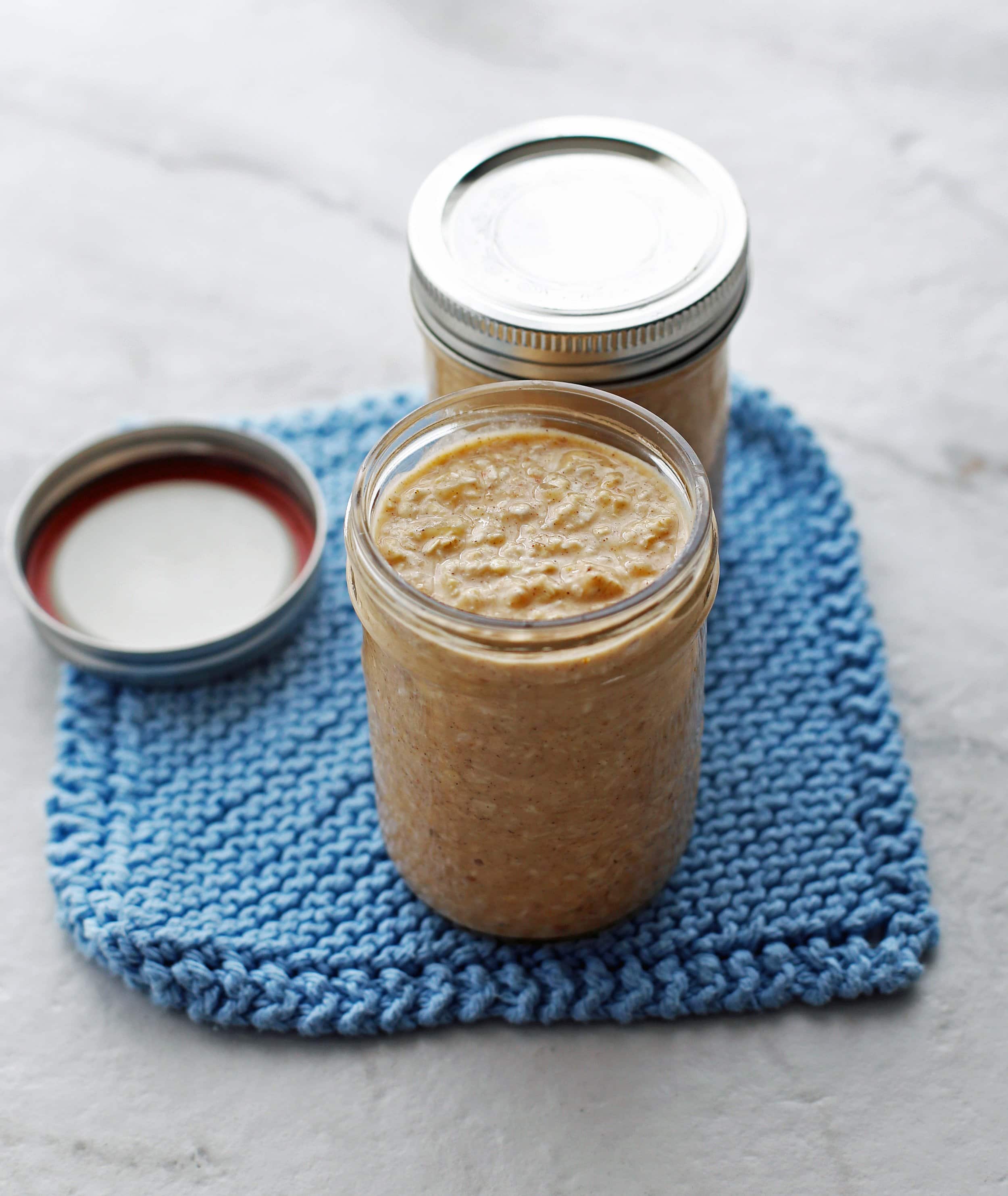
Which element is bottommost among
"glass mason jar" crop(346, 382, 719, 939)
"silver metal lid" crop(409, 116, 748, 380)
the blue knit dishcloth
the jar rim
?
the blue knit dishcloth

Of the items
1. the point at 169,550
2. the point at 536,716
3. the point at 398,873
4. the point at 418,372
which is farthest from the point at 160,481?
the point at 536,716

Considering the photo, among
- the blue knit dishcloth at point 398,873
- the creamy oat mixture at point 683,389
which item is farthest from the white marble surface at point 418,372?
the creamy oat mixture at point 683,389

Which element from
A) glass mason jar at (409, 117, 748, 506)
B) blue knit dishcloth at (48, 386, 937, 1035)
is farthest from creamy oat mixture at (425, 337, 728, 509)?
blue knit dishcloth at (48, 386, 937, 1035)

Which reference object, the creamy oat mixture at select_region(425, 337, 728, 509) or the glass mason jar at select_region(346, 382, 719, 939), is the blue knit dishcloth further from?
the creamy oat mixture at select_region(425, 337, 728, 509)

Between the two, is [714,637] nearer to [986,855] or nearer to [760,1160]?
[986,855]

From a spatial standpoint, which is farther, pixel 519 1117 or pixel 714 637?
pixel 714 637

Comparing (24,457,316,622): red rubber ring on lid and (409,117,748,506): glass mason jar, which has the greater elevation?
(409,117,748,506): glass mason jar

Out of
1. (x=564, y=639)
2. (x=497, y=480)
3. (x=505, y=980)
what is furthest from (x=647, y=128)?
(x=505, y=980)
